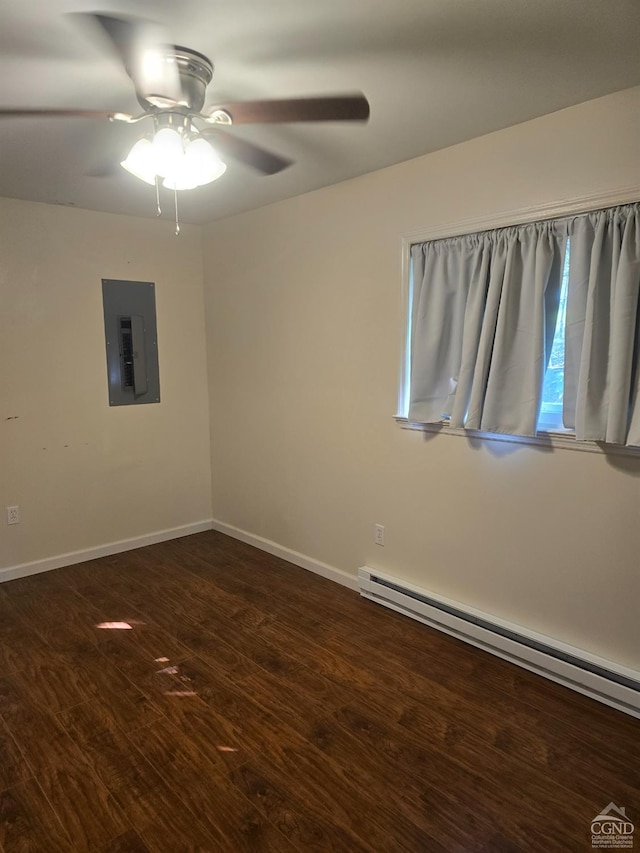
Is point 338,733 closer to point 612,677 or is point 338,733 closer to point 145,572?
point 612,677

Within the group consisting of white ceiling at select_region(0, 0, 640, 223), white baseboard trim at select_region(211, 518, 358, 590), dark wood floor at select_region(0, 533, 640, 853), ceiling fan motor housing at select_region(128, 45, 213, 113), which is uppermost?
white ceiling at select_region(0, 0, 640, 223)

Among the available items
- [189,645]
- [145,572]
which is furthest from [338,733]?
[145,572]

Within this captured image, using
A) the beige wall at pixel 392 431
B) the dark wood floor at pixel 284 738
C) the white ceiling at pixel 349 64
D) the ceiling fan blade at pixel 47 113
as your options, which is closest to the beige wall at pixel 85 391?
the beige wall at pixel 392 431

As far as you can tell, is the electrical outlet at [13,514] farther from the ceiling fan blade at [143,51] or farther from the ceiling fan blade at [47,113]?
the ceiling fan blade at [143,51]

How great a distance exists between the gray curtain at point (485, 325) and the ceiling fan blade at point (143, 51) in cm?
145

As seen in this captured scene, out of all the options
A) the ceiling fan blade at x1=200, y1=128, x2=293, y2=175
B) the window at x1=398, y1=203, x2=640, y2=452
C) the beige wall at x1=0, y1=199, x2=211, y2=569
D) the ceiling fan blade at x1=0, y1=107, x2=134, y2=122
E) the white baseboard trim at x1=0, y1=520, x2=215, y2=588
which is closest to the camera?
the ceiling fan blade at x1=0, y1=107, x2=134, y2=122

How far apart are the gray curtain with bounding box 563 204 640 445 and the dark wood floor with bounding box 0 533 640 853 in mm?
1233

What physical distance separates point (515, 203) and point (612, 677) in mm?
2119

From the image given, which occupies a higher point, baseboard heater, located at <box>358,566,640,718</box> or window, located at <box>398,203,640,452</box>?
window, located at <box>398,203,640,452</box>

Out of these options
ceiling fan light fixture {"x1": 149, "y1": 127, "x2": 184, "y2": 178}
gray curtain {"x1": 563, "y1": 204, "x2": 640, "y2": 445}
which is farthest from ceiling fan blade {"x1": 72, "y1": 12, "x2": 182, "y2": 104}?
gray curtain {"x1": 563, "y1": 204, "x2": 640, "y2": 445}

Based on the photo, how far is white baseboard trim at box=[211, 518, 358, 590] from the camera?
134 inches

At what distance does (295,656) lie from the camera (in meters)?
2.59

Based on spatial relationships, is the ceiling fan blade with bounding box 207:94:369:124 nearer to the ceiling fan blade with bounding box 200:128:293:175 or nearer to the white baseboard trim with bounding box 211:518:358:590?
the ceiling fan blade with bounding box 200:128:293:175

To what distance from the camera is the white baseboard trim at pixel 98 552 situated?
3520 millimetres
